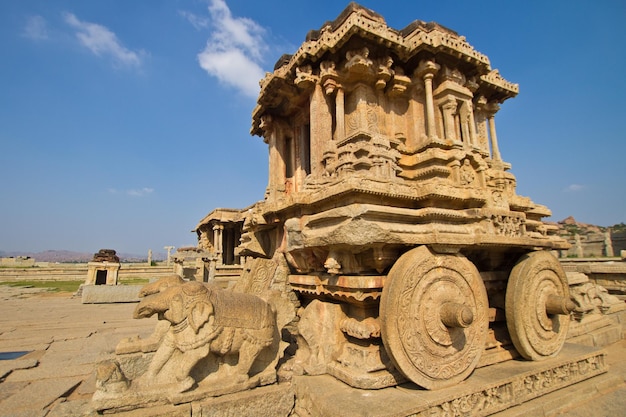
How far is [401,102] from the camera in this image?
678 centimetres

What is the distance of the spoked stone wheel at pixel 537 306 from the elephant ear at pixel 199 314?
→ 12.3 ft

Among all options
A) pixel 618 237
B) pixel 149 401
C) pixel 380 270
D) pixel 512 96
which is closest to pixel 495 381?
pixel 380 270

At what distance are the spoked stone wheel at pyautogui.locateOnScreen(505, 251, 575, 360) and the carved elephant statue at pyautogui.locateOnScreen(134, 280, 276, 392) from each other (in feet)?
10.4

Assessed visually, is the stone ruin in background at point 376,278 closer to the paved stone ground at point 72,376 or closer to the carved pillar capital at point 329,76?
the carved pillar capital at point 329,76

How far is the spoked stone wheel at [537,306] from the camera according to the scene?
173 inches

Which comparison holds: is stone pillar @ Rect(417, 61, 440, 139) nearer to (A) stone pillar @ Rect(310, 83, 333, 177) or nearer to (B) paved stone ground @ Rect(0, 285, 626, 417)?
(A) stone pillar @ Rect(310, 83, 333, 177)

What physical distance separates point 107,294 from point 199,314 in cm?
1170

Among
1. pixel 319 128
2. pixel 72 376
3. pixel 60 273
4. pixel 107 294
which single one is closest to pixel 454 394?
pixel 319 128

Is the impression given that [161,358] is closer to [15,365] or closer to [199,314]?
[199,314]

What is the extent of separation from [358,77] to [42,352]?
7.35 metres

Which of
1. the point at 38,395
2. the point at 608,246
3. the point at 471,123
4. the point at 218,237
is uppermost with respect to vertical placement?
the point at 471,123

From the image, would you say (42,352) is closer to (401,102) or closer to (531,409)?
(531,409)

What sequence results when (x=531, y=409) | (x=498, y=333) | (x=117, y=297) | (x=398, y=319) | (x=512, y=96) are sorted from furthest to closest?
(x=117, y=297) → (x=512, y=96) → (x=498, y=333) → (x=531, y=409) → (x=398, y=319)

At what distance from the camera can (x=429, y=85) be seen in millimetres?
6461
